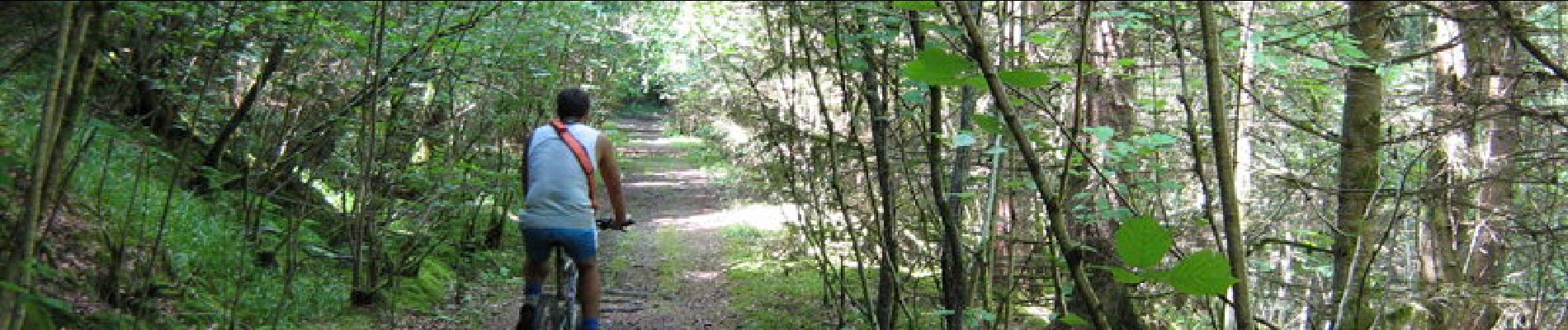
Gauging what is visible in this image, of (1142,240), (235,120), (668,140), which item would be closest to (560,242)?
(235,120)

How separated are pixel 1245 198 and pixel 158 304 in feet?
24.0

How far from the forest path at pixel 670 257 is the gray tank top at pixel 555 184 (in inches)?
112

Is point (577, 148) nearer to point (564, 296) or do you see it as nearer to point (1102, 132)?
point (564, 296)

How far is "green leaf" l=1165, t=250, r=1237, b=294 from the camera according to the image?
0.93 m

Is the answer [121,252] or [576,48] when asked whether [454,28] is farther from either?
[576,48]

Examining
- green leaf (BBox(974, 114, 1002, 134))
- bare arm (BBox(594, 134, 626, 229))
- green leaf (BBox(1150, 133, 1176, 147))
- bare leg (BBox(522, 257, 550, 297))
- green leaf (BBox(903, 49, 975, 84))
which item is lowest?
bare leg (BBox(522, 257, 550, 297))

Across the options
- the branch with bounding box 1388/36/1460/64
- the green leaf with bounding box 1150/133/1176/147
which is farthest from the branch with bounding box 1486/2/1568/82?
the green leaf with bounding box 1150/133/1176/147

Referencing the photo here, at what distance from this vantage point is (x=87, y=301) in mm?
4578

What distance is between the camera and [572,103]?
191 inches

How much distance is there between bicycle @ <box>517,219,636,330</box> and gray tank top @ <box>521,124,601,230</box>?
229 mm

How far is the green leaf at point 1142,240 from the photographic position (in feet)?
3.05

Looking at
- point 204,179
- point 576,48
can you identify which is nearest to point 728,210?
point 576,48

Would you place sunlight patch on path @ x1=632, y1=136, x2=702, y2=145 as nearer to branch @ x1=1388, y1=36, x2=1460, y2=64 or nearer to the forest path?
the forest path

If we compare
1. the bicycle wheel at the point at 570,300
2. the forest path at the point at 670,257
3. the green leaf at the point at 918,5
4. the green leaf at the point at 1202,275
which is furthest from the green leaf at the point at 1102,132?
the forest path at the point at 670,257
